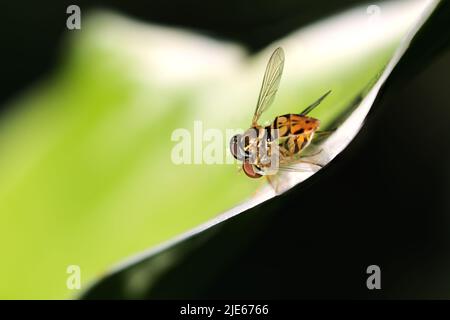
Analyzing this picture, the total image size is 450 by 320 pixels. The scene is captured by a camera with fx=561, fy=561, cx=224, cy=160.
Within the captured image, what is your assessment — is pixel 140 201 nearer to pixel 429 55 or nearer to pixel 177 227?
pixel 177 227

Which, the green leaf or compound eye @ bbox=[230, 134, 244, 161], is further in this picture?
compound eye @ bbox=[230, 134, 244, 161]

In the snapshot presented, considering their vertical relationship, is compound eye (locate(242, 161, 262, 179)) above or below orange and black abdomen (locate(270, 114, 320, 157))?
below

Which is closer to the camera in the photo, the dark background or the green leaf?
the green leaf

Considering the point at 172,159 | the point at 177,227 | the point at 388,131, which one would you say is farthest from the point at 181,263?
the point at 388,131

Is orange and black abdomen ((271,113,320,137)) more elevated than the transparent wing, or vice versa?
the transparent wing
